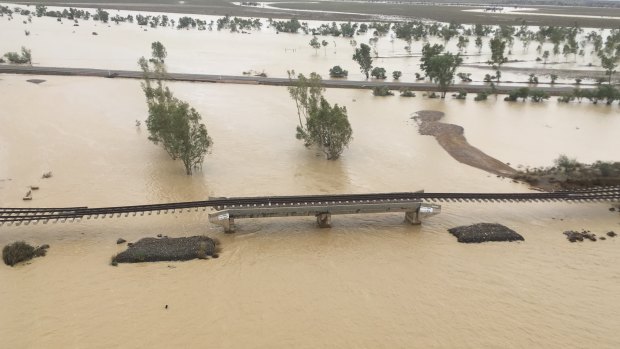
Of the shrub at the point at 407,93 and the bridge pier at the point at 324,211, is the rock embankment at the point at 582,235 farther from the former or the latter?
the shrub at the point at 407,93

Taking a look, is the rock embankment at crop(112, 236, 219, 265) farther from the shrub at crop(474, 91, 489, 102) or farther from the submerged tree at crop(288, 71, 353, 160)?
the shrub at crop(474, 91, 489, 102)

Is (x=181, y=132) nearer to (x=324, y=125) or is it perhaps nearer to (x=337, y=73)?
(x=324, y=125)

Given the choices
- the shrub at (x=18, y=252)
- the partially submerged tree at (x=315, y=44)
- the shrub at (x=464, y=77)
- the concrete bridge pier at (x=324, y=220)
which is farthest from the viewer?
the partially submerged tree at (x=315, y=44)

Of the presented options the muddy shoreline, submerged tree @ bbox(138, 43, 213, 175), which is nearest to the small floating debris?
the muddy shoreline

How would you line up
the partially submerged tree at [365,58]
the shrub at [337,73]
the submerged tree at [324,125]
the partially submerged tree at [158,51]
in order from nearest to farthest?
the submerged tree at [324,125] → the partially submerged tree at [365,58] → the shrub at [337,73] → the partially submerged tree at [158,51]

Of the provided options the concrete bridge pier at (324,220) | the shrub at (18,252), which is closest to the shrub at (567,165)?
the concrete bridge pier at (324,220)

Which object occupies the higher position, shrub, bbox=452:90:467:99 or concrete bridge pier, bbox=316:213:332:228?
shrub, bbox=452:90:467:99

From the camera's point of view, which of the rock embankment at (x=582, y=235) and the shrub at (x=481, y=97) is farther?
the shrub at (x=481, y=97)
